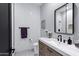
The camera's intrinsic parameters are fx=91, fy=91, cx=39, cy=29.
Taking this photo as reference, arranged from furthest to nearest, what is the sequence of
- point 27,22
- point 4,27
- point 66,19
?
point 27,22, point 66,19, point 4,27

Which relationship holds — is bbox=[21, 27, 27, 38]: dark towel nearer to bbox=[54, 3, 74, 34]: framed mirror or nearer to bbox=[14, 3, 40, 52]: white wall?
bbox=[14, 3, 40, 52]: white wall

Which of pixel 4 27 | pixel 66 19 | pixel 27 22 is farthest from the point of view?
pixel 27 22

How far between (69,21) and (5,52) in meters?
1.44

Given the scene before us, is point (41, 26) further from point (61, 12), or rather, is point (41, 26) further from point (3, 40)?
point (3, 40)

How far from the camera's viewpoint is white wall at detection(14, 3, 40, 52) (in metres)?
2.59

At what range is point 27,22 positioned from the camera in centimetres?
272

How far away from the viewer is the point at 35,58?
2.26ft

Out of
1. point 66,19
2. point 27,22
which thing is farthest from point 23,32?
point 66,19

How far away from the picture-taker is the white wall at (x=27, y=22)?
102 inches

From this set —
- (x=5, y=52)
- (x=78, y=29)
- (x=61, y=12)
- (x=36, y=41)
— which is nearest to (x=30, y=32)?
(x=36, y=41)

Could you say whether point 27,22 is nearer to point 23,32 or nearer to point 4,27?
point 23,32

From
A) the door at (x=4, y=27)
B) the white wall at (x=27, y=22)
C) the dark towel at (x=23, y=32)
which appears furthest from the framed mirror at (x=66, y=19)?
the door at (x=4, y=27)

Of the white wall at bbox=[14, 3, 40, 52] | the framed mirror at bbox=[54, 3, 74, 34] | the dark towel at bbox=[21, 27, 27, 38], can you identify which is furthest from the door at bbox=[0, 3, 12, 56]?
the dark towel at bbox=[21, 27, 27, 38]

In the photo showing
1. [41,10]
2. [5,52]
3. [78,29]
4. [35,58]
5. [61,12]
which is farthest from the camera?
[41,10]
